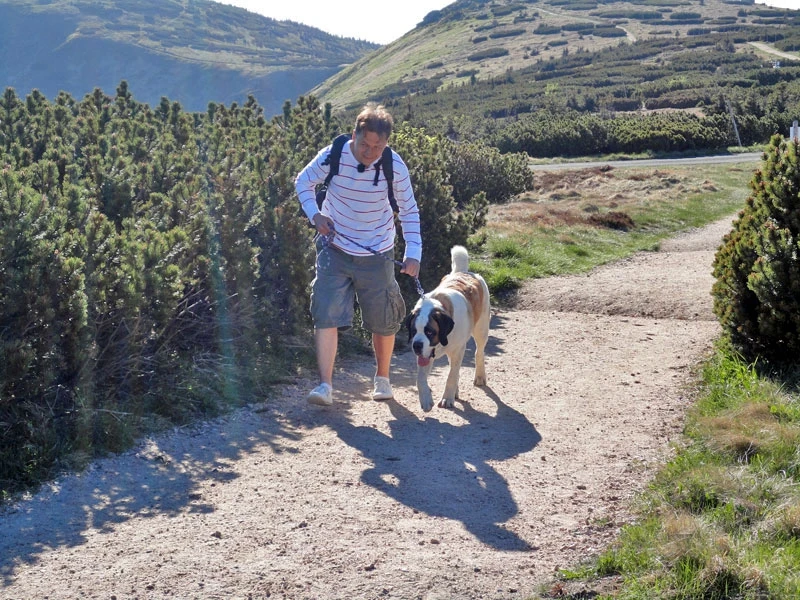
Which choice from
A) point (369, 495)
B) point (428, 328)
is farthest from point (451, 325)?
point (369, 495)

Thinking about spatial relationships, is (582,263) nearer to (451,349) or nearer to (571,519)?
(451,349)

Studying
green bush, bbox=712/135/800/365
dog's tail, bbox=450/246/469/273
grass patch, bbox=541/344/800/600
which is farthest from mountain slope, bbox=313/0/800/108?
grass patch, bbox=541/344/800/600

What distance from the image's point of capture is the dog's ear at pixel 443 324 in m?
6.09

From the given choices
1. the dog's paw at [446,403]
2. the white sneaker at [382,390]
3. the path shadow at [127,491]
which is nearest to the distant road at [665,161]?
the dog's paw at [446,403]

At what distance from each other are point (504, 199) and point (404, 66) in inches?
4469

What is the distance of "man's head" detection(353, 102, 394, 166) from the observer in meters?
5.63

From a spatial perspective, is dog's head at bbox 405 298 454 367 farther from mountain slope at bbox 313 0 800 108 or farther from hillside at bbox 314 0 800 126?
mountain slope at bbox 313 0 800 108

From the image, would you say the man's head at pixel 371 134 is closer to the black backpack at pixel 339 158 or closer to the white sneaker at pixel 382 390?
the black backpack at pixel 339 158

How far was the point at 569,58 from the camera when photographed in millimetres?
99812

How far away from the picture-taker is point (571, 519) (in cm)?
449

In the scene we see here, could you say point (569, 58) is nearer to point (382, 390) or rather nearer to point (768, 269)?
point (768, 269)

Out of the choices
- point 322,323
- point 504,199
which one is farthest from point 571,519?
point 504,199

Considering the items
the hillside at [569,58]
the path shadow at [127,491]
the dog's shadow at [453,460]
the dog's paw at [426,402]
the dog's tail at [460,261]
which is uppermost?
the hillside at [569,58]

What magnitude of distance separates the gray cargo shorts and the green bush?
255 cm
